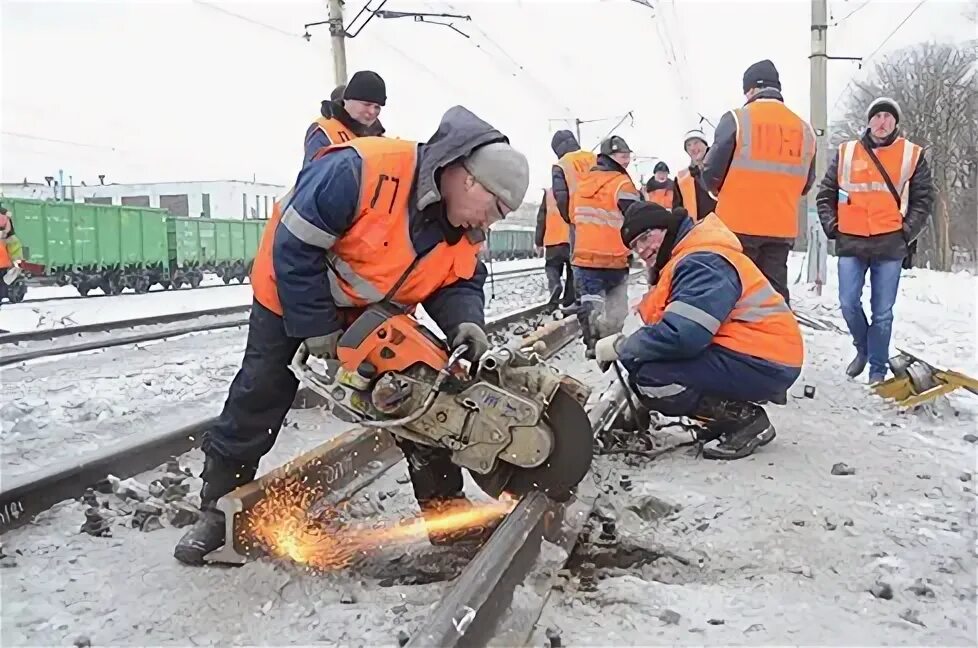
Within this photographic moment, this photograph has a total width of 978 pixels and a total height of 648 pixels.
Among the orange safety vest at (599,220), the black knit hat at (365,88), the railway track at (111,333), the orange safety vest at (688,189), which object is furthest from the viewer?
the orange safety vest at (688,189)

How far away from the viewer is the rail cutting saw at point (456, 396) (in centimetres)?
309

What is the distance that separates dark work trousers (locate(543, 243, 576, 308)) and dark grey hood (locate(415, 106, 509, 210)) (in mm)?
7975

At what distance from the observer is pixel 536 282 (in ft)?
73.7

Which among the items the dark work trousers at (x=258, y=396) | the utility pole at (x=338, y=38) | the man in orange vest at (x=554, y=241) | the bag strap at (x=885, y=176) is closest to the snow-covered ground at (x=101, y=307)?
the utility pole at (x=338, y=38)

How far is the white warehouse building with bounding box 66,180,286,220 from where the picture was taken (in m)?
56.8

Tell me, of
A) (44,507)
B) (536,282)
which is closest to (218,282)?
(536,282)

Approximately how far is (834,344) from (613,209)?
2.74 meters

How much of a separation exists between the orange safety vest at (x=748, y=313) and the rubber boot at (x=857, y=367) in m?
2.44

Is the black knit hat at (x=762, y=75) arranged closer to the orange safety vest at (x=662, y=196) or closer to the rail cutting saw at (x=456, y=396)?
the rail cutting saw at (x=456, y=396)

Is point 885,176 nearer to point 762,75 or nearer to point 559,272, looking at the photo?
point 762,75

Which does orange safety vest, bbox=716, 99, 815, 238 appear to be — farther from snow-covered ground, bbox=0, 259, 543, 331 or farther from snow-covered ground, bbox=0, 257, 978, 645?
snow-covered ground, bbox=0, 259, 543, 331

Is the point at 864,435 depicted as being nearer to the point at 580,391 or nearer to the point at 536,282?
Answer: the point at 580,391

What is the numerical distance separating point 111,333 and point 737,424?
352 inches

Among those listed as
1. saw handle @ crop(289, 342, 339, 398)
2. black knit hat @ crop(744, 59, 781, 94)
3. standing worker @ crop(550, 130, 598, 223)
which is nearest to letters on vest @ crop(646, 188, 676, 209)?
standing worker @ crop(550, 130, 598, 223)
